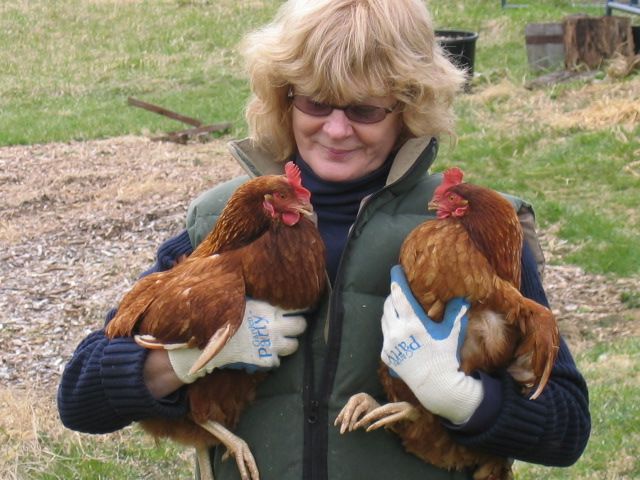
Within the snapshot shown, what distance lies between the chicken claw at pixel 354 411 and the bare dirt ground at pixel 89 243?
369 cm

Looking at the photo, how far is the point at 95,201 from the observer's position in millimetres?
9852

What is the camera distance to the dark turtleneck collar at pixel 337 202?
108 inches

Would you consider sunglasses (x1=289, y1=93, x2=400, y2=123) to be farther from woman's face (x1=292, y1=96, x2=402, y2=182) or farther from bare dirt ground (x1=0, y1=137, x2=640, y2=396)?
bare dirt ground (x1=0, y1=137, x2=640, y2=396)

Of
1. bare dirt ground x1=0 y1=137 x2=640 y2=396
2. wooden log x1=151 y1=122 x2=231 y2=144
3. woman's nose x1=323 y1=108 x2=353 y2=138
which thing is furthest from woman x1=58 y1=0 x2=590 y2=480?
wooden log x1=151 y1=122 x2=231 y2=144

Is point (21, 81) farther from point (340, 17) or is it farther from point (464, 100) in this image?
point (340, 17)

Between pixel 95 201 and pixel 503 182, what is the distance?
3.89m

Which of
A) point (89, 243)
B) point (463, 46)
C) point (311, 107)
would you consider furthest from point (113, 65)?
point (311, 107)

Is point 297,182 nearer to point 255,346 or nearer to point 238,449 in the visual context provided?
point 255,346

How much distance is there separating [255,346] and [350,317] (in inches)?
9.8

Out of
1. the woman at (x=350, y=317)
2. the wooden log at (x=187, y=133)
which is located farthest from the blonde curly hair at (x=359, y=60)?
the wooden log at (x=187, y=133)

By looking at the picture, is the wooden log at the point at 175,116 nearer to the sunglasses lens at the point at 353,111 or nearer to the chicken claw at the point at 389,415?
the sunglasses lens at the point at 353,111

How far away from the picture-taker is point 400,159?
2.70 m

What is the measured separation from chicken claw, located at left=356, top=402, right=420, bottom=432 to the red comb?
56cm

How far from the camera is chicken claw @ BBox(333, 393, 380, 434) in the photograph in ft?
8.23
